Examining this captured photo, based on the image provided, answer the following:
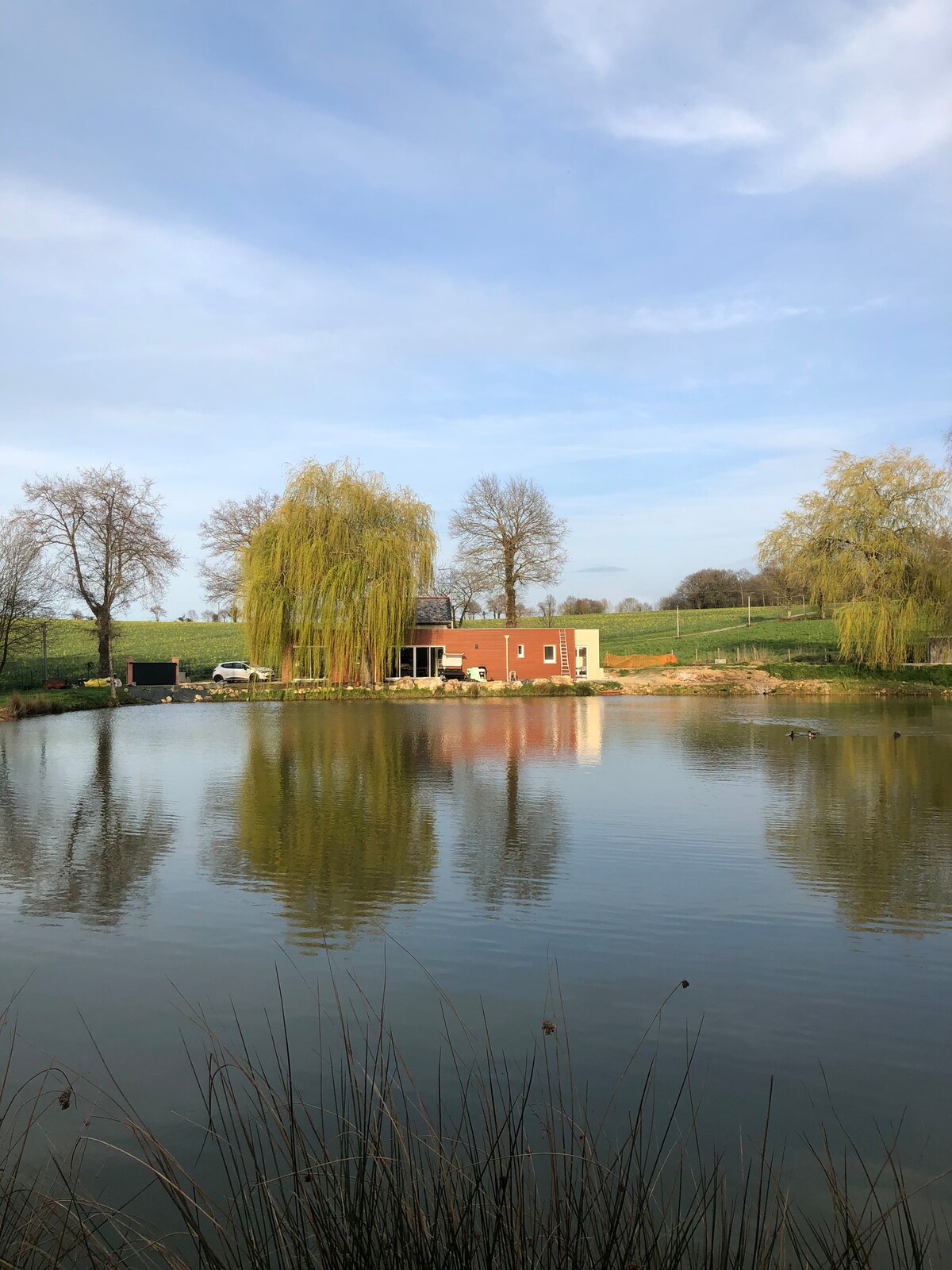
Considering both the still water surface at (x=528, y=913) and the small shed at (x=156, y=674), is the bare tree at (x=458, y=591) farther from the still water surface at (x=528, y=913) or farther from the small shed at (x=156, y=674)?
the still water surface at (x=528, y=913)

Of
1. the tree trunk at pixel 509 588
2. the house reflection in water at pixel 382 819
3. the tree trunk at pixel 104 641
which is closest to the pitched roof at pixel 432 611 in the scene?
the tree trunk at pixel 509 588

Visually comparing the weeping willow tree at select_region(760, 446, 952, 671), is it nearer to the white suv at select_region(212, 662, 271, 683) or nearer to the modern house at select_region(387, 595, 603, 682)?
the modern house at select_region(387, 595, 603, 682)

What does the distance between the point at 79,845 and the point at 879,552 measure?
120 ft

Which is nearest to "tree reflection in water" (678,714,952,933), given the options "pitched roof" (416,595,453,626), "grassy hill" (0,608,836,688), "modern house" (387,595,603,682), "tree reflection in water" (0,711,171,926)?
"tree reflection in water" (0,711,171,926)

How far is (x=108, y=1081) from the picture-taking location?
15.6ft

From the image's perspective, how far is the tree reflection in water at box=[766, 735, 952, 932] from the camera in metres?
7.83

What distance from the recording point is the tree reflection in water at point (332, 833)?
7.91 m

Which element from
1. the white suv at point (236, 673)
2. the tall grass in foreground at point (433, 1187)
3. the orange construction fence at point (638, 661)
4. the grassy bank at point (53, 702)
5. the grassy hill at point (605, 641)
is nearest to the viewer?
the tall grass in foreground at point (433, 1187)

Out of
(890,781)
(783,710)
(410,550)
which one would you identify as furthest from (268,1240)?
(410,550)

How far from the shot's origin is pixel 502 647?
4791 cm

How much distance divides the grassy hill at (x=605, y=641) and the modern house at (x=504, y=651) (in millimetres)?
7834

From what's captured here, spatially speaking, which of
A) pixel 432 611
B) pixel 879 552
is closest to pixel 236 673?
pixel 432 611

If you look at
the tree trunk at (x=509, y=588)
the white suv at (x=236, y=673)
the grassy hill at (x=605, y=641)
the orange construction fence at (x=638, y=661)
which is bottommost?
the white suv at (x=236, y=673)

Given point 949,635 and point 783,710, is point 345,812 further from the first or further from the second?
point 949,635
